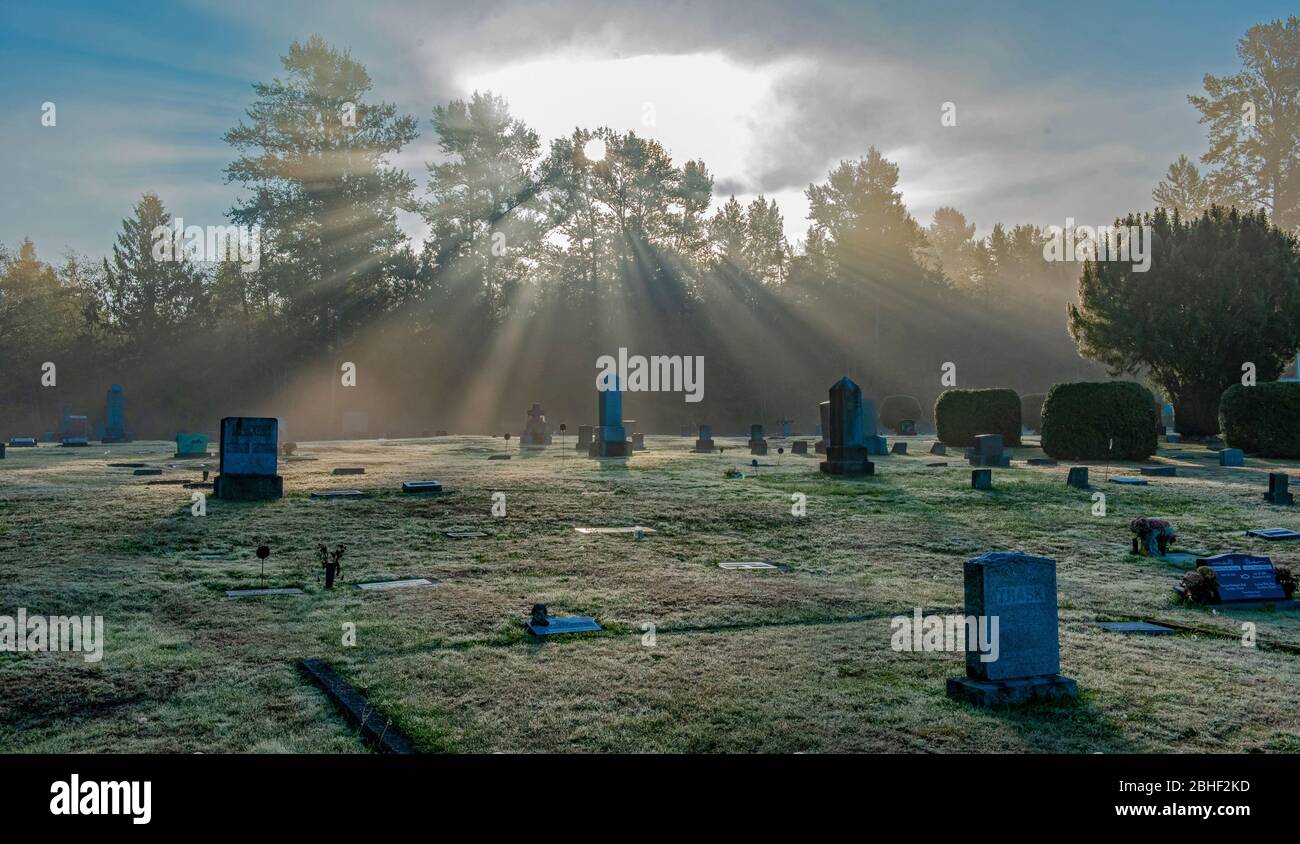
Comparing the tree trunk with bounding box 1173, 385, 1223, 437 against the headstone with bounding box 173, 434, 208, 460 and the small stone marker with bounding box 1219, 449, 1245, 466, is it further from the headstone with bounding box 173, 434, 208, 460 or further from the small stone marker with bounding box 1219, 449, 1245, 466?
the headstone with bounding box 173, 434, 208, 460

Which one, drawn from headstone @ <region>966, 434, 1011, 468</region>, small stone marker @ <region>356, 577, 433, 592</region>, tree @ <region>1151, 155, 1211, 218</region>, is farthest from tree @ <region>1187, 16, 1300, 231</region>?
small stone marker @ <region>356, 577, 433, 592</region>

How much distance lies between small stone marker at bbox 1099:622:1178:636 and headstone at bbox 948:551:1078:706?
221 centimetres

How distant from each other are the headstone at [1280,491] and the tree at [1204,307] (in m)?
17.2

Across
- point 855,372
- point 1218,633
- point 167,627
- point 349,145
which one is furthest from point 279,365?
point 1218,633

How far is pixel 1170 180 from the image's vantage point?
6788 centimetres

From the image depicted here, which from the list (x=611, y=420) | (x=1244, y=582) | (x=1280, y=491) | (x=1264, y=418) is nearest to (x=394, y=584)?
(x=1244, y=582)

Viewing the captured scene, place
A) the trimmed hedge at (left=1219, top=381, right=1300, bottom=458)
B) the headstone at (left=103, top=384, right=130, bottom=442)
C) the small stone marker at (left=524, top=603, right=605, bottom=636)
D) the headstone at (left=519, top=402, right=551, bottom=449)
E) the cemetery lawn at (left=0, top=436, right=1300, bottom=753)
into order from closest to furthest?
1. the cemetery lawn at (left=0, top=436, right=1300, bottom=753)
2. the small stone marker at (left=524, top=603, right=605, bottom=636)
3. the trimmed hedge at (left=1219, top=381, right=1300, bottom=458)
4. the headstone at (left=519, top=402, right=551, bottom=449)
5. the headstone at (left=103, top=384, right=130, bottom=442)

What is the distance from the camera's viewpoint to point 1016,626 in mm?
5977

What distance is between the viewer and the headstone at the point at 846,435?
20.7 metres

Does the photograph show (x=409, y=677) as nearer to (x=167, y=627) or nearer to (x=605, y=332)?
(x=167, y=627)

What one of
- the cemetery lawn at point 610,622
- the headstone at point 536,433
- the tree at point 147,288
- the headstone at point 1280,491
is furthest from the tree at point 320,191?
the headstone at point 1280,491

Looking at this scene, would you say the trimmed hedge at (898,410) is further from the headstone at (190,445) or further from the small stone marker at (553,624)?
the small stone marker at (553,624)

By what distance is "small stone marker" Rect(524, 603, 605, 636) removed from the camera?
7.46 meters

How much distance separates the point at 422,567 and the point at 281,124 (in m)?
47.0
